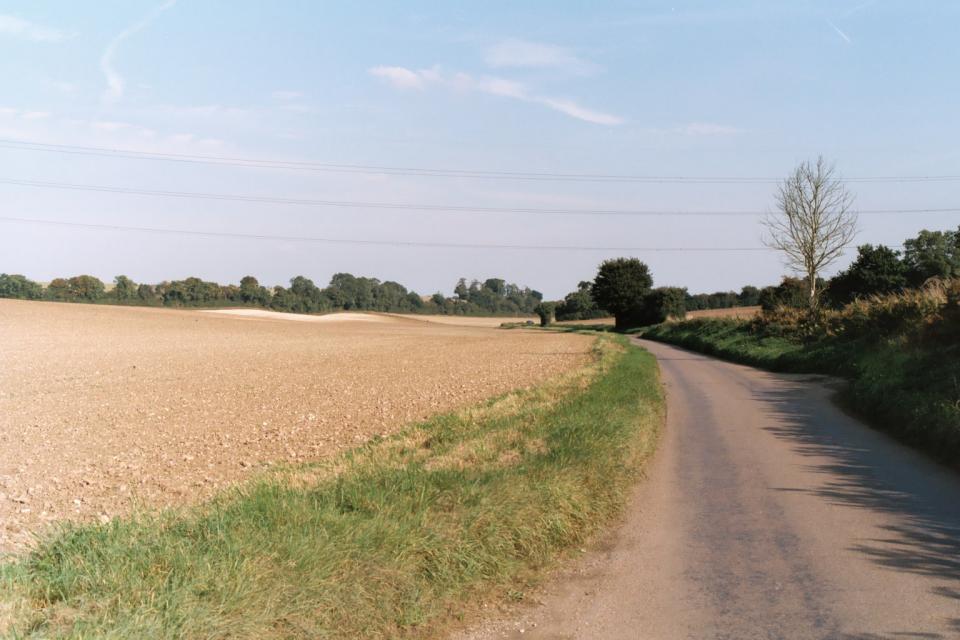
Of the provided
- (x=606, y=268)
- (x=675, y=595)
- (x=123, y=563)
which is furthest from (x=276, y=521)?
(x=606, y=268)

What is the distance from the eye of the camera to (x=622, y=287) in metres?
91.7

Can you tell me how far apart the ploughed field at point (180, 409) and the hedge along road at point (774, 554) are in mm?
4600

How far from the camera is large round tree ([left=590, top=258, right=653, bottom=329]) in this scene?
9131 cm

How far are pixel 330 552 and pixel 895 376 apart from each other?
14.9 meters

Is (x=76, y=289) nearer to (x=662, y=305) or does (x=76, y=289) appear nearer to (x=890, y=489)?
(x=662, y=305)

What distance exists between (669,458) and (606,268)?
278ft

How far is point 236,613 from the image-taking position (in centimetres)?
404

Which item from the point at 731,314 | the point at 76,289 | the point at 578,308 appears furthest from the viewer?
the point at 578,308

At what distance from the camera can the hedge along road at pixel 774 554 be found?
501cm

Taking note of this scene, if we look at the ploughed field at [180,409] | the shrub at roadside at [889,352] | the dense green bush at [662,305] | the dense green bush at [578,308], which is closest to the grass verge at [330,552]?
the ploughed field at [180,409]

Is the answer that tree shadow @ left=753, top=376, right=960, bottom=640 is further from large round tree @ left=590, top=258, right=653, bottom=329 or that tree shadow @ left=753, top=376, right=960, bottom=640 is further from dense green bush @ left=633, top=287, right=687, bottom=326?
large round tree @ left=590, top=258, right=653, bottom=329

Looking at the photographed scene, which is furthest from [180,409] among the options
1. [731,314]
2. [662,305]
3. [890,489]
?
[662,305]

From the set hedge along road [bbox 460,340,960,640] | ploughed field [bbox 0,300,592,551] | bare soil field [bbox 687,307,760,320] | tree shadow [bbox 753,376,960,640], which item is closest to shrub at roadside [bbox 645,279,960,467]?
tree shadow [bbox 753,376,960,640]

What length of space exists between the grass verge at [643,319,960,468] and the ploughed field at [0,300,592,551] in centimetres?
832
